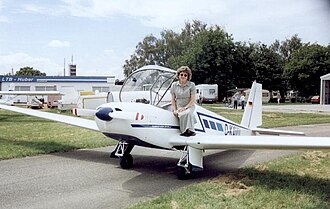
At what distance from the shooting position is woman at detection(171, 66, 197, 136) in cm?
747

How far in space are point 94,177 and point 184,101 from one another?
231 cm

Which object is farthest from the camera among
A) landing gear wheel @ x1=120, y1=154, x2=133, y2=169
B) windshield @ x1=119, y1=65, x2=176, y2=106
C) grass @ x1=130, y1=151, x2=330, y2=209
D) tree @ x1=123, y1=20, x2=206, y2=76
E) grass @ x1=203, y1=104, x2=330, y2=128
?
tree @ x1=123, y1=20, x2=206, y2=76

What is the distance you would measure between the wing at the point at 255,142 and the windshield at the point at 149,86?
96 centimetres

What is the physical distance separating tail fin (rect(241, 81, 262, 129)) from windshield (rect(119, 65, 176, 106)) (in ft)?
11.4

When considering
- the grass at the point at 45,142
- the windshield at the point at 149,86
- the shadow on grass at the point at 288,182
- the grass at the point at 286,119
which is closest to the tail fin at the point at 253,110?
the shadow on grass at the point at 288,182

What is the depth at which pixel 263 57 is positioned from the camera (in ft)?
234

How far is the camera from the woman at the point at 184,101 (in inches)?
294

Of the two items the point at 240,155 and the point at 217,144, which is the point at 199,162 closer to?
the point at 217,144

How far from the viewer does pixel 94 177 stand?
24.9ft

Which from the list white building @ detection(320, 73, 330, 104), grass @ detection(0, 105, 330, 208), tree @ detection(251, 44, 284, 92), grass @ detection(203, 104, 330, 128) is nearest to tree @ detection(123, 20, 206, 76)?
tree @ detection(251, 44, 284, 92)

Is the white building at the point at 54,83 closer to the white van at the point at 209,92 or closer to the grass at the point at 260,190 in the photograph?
the white van at the point at 209,92

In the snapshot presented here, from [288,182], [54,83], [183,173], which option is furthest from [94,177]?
[54,83]

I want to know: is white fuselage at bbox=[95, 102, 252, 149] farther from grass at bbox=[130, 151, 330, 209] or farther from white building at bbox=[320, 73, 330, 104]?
white building at bbox=[320, 73, 330, 104]

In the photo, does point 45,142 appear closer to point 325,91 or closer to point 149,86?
point 149,86
